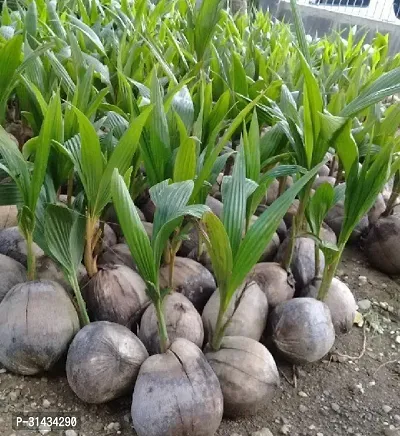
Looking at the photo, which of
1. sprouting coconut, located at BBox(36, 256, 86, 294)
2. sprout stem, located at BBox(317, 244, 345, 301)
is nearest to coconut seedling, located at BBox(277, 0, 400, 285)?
sprout stem, located at BBox(317, 244, 345, 301)

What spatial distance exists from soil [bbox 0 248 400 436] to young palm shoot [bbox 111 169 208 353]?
28 centimetres

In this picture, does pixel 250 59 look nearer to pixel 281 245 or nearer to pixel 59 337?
pixel 281 245

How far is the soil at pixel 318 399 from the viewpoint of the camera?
1.18m

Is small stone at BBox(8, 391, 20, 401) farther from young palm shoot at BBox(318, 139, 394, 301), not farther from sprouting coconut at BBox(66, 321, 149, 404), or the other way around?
young palm shoot at BBox(318, 139, 394, 301)

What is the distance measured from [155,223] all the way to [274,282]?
46cm

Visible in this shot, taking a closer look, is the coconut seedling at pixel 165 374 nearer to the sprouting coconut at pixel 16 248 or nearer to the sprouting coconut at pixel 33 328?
the sprouting coconut at pixel 33 328

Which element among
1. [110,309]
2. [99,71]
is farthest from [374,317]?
[99,71]

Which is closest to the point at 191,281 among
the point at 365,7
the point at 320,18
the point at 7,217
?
the point at 7,217

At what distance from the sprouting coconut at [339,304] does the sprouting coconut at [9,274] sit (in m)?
0.72

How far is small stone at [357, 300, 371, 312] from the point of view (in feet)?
5.48

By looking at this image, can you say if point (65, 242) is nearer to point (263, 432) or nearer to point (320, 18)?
point (263, 432)

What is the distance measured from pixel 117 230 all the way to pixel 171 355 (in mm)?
523

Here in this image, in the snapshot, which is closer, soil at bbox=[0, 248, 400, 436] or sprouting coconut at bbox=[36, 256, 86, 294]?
soil at bbox=[0, 248, 400, 436]

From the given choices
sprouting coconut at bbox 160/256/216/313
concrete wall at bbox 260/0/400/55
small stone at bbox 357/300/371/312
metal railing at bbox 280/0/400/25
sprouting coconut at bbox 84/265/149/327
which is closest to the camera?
sprouting coconut at bbox 84/265/149/327
